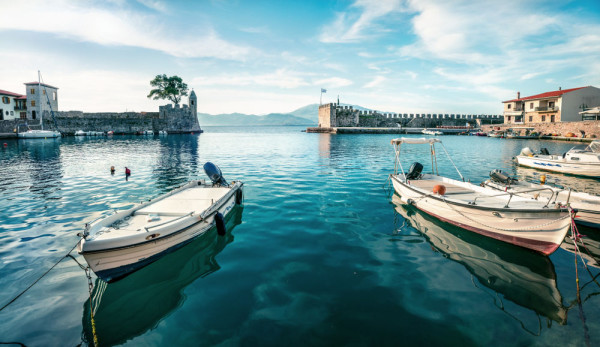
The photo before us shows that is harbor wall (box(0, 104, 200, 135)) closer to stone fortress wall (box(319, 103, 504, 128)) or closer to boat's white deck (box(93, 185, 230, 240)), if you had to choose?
stone fortress wall (box(319, 103, 504, 128))

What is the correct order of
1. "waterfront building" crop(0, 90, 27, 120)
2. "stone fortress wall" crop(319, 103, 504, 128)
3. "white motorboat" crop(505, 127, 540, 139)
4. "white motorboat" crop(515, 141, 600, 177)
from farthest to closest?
"stone fortress wall" crop(319, 103, 504, 128)
"waterfront building" crop(0, 90, 27, 120)
"white motorboat" crop(505, 127, 540, 139)
"white motorboat" crop(515, 141, 600, 177)

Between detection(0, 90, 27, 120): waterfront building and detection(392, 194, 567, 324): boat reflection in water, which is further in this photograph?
detection(0, 90, 27, 120): waterfront building

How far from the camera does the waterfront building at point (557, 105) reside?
174 feet

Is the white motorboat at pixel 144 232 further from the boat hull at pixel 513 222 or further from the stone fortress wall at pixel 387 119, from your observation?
the stone fortress wall at pixel 387 119

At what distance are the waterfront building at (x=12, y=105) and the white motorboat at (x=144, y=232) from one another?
250 feet

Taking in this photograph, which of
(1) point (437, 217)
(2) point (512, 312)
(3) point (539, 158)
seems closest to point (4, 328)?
(2) point (512, 312)

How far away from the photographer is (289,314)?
206 inches

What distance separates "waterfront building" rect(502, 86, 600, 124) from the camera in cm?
5306

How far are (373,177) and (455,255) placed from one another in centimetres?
1056

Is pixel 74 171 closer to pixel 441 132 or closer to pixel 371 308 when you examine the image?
pixel 371 308

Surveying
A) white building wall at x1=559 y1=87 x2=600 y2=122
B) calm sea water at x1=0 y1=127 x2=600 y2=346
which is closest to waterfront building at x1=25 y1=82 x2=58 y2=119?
calm sea water at x1=0 y1=127 x2=600 y2=346

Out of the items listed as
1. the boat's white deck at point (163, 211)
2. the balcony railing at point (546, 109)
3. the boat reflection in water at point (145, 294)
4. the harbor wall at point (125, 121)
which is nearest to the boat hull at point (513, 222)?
the boat reflection in water at point (145, 294)

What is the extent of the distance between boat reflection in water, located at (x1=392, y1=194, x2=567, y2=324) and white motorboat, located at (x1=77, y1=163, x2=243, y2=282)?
22.3 feet

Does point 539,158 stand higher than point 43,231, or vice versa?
point 539,158
